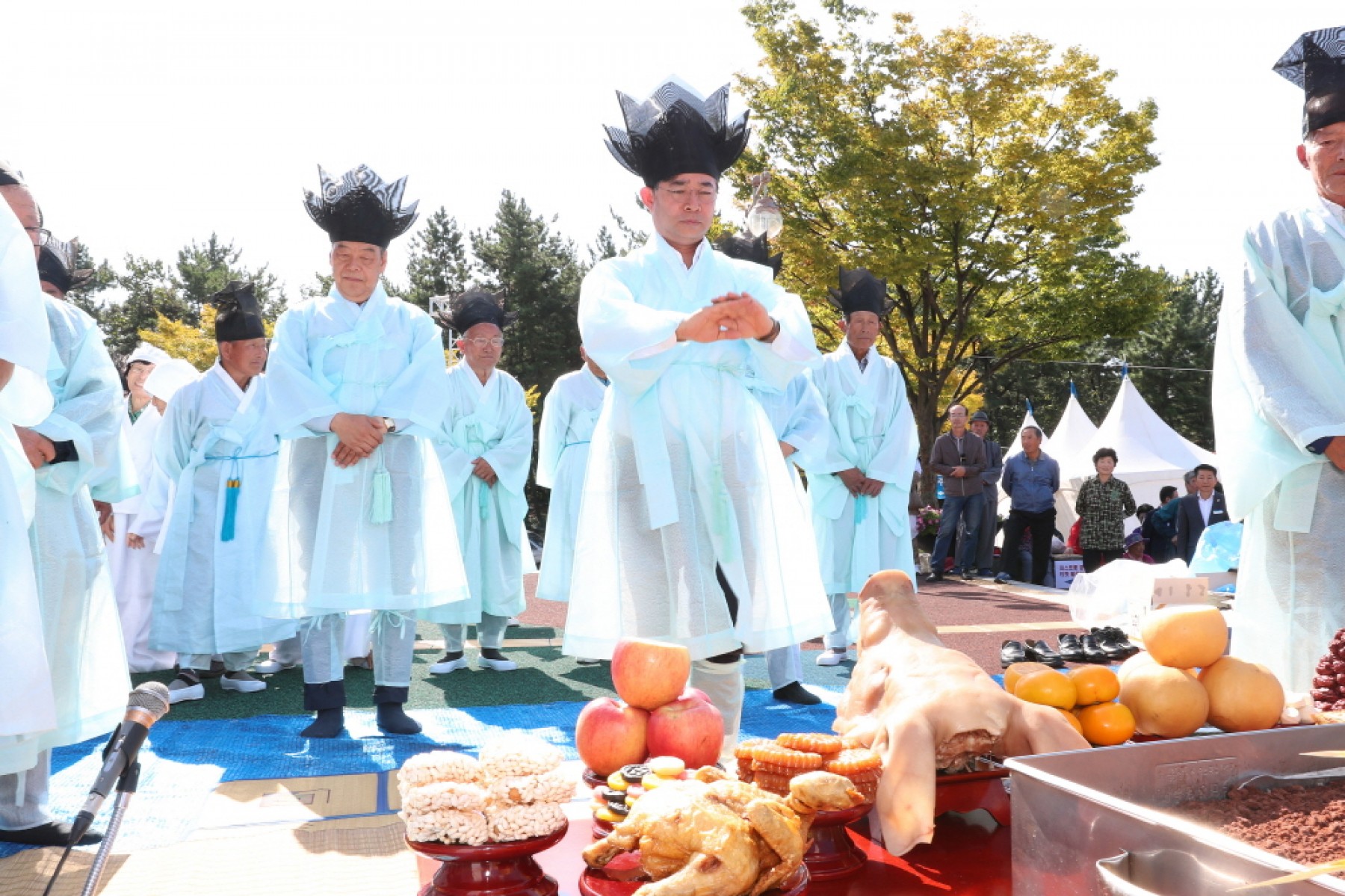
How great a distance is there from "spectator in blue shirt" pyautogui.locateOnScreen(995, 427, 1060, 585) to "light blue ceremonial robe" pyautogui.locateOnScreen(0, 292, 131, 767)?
10326mm

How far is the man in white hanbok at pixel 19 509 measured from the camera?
2.33m

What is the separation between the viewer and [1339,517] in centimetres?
296

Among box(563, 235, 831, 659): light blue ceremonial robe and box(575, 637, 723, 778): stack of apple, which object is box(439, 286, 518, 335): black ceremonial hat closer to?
box(563, 235, 831, 659): light blue ceremonial robe

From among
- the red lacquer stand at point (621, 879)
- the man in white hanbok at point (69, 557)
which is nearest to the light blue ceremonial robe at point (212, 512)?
the man in white hanbok at point (69, 557)

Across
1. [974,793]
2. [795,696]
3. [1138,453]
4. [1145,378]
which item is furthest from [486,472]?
[1145,378]

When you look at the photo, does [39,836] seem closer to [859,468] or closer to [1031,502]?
[859,468]

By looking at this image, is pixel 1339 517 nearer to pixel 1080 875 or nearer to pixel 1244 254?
pixel 1244 254

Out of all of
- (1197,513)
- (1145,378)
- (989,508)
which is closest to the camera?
(1197,513)

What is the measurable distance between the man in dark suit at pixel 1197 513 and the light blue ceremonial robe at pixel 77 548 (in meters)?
10.7

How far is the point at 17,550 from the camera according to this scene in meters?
2.41

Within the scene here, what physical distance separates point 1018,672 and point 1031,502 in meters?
10.9

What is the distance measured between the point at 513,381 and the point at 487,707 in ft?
8.62

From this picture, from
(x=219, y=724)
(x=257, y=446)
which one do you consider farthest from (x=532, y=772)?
(x=257, y=446)

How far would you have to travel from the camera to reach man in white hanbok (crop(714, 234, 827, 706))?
5.21m
